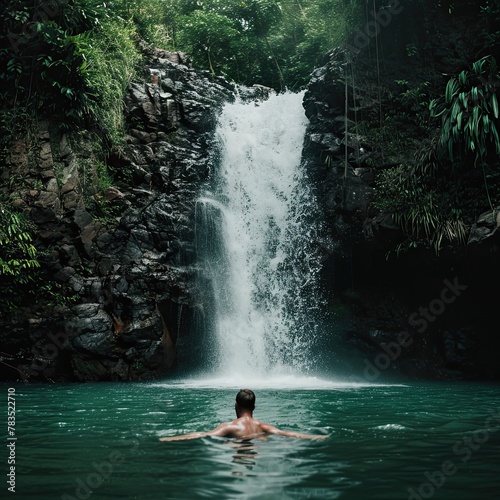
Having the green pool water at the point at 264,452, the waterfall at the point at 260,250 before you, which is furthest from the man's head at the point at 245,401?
the waterfall at the point at 260,250

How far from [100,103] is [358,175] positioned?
25.9ft

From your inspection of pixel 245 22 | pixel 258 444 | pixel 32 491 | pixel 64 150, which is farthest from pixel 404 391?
pixel 245 22

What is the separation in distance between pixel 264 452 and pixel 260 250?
1125 cm

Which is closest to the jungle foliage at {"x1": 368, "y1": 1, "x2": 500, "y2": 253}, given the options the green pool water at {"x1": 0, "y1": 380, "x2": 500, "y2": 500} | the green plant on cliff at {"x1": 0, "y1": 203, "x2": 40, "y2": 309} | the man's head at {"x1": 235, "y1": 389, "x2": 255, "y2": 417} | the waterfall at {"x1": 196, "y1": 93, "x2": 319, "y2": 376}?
the waterfall at {"x1": 196, "y1": 93, "x2": 319, "y2": 376}

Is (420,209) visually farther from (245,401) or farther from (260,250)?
(245,401)

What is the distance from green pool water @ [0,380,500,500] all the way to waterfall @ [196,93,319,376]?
555cm

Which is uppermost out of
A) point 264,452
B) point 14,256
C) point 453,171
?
point 453,171

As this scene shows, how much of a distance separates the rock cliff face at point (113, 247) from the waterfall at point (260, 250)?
79 cm

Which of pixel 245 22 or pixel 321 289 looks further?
pixel 245 22

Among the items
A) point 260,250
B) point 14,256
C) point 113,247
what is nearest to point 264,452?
point 14,256

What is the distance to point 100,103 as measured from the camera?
16438 mm

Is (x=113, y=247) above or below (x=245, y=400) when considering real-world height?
above

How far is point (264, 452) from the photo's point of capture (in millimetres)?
4699

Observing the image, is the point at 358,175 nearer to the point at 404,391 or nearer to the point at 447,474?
the point at 404,391
